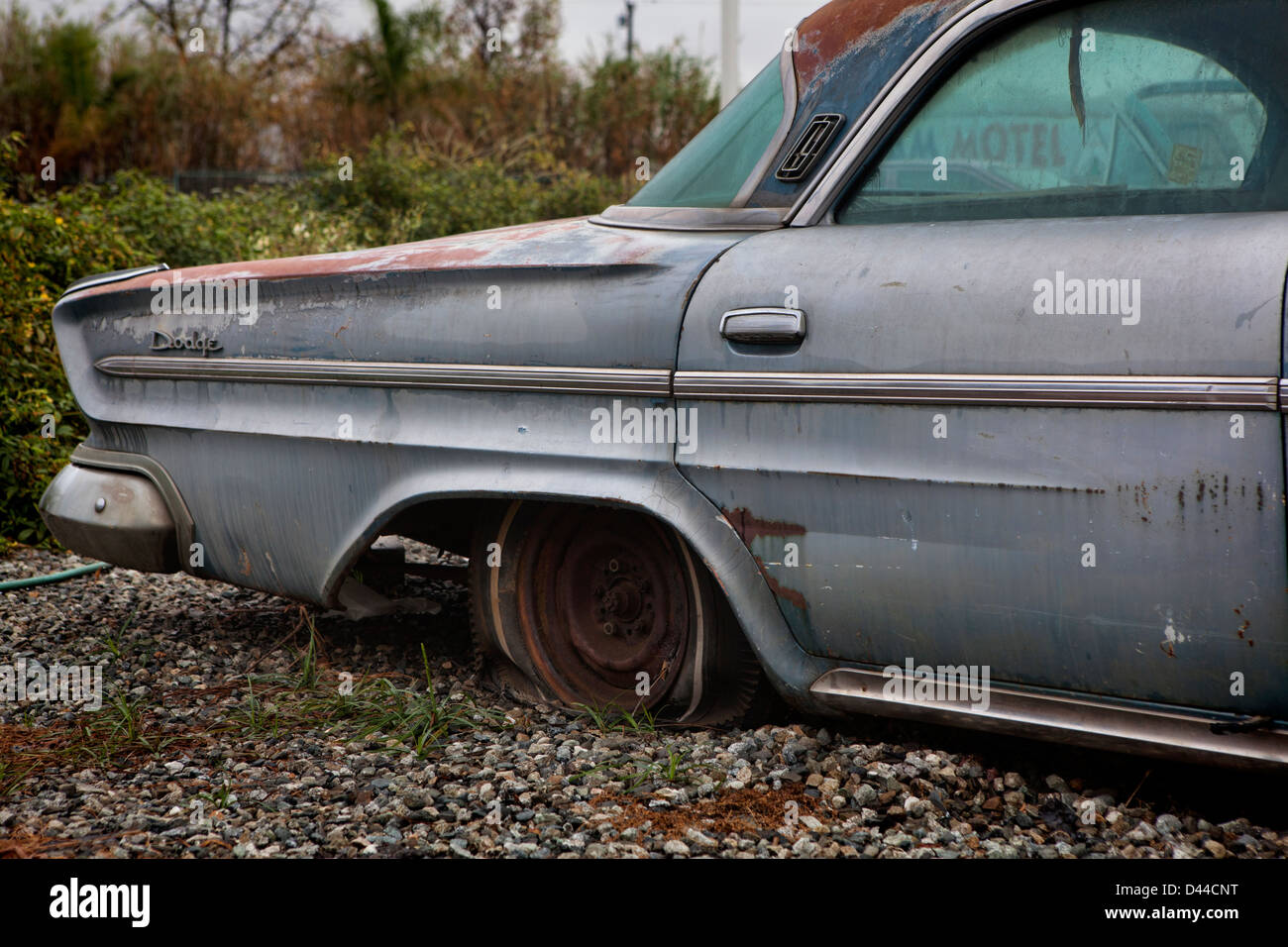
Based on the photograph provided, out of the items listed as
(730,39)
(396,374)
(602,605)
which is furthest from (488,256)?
(730,39)

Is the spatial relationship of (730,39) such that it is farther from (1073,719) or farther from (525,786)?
(1073,719)

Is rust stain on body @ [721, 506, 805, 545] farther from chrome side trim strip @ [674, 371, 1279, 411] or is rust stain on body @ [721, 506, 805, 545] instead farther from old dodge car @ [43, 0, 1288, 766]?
chrome side trim strip @ [674, 371, 1279, 411]

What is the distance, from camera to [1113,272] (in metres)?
2.06

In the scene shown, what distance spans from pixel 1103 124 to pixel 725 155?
859mm

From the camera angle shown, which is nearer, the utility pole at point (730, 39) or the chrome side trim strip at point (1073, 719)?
the chrome side trim strip at point (1073, 719)

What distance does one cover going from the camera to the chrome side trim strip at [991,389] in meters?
1.94

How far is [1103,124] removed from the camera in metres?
2.29

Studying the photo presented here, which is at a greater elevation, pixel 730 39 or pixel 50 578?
pixel 730 39

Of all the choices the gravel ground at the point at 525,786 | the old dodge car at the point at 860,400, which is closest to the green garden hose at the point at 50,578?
the gravel ground at the point at 525,786

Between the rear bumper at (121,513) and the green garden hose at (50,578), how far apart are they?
0.98 metres

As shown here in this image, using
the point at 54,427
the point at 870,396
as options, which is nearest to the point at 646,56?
the point at 54,427

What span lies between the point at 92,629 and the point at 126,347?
3.66ft

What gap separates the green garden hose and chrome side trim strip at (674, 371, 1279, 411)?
2.88 metres

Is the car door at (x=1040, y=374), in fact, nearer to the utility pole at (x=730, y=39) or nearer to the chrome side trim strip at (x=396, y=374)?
the chrome side trim strip at (x=396, y=374)
